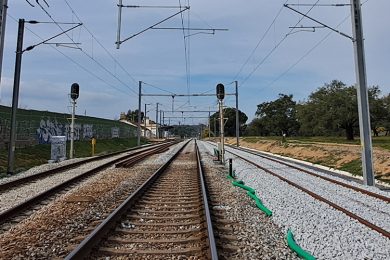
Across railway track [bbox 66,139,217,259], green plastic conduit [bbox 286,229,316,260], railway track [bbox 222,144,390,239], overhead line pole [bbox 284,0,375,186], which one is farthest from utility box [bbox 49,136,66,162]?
green plastic conduit [bbox 286,229,316,260]

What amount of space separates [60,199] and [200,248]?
635cm

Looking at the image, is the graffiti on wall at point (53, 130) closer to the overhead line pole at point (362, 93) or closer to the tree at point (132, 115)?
the overhead line pole at point (362, 93)

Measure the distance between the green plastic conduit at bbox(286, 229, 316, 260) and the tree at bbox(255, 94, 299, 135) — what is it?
104924mm

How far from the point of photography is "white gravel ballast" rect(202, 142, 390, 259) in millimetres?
6559

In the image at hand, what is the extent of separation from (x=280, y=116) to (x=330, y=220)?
4126 inches

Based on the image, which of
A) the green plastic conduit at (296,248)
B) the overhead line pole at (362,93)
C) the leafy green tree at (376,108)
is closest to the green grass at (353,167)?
the overhead line pole at (362,93)

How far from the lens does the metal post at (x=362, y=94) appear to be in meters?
15.2

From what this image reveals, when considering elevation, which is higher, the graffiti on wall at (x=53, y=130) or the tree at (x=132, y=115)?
the tree at (x=132, y=115)

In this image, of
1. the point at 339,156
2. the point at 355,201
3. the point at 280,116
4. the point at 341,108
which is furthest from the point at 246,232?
the point at 280,116

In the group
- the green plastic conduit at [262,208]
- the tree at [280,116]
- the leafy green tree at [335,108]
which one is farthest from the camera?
the tree at [280,116]

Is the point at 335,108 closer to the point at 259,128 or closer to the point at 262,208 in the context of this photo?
the point at 262,208

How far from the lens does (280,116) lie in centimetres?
11119

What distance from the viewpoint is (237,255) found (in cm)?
611

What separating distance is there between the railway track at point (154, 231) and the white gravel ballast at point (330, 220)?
1822 mm
